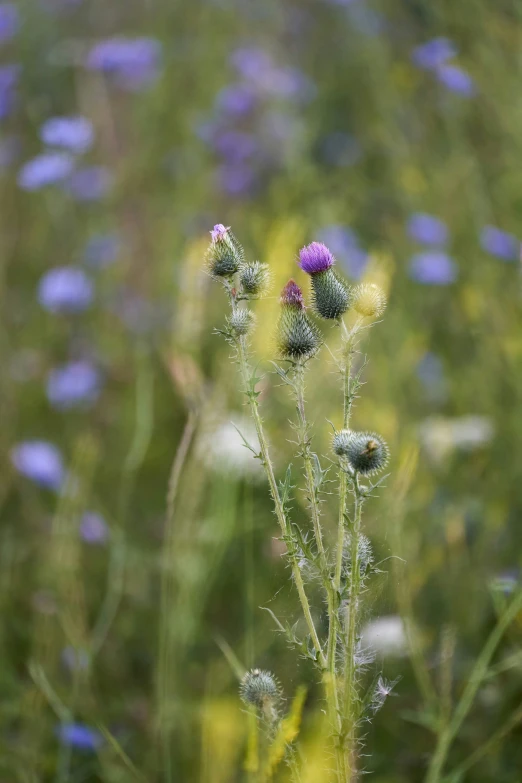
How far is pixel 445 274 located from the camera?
272 centimetres

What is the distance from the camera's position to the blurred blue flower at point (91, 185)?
3.06 meters

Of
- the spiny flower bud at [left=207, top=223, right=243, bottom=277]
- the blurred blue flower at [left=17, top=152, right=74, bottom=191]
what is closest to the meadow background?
the blurred blue flower at [left=17, top=152, right=74, bottom=191]

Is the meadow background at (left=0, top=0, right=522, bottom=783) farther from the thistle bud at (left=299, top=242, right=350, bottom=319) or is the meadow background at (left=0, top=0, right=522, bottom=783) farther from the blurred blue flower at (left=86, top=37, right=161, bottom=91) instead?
the thistle bud at (left=299, top=242, right=350, bottom=319)

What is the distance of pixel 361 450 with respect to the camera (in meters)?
0.74

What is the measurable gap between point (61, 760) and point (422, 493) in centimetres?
97

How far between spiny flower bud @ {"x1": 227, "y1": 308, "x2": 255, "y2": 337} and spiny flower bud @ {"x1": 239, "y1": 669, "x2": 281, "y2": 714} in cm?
30

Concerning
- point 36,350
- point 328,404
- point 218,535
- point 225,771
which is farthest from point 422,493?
point 36,350

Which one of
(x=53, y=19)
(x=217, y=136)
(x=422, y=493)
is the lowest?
(x=422, y=493)

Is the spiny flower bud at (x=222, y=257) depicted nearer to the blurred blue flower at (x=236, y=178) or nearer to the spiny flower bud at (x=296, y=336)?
the spiny flower bud at (x=296, y=336)

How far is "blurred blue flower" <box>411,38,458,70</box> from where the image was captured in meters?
2.86

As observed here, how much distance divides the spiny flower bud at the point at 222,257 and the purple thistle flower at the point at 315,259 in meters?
0.09

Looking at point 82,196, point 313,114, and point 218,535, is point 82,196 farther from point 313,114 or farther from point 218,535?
point 218,535

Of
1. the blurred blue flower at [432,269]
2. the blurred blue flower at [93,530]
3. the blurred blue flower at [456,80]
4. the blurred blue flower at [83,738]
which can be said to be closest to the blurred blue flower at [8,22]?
the blurred blue flower at [456,80]

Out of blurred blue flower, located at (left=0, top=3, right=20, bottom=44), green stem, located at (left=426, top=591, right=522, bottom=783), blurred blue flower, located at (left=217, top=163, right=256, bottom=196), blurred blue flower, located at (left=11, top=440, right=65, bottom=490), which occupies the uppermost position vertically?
blurred blue flower, located at (left=0, top=3, right=20, bottom=44)
